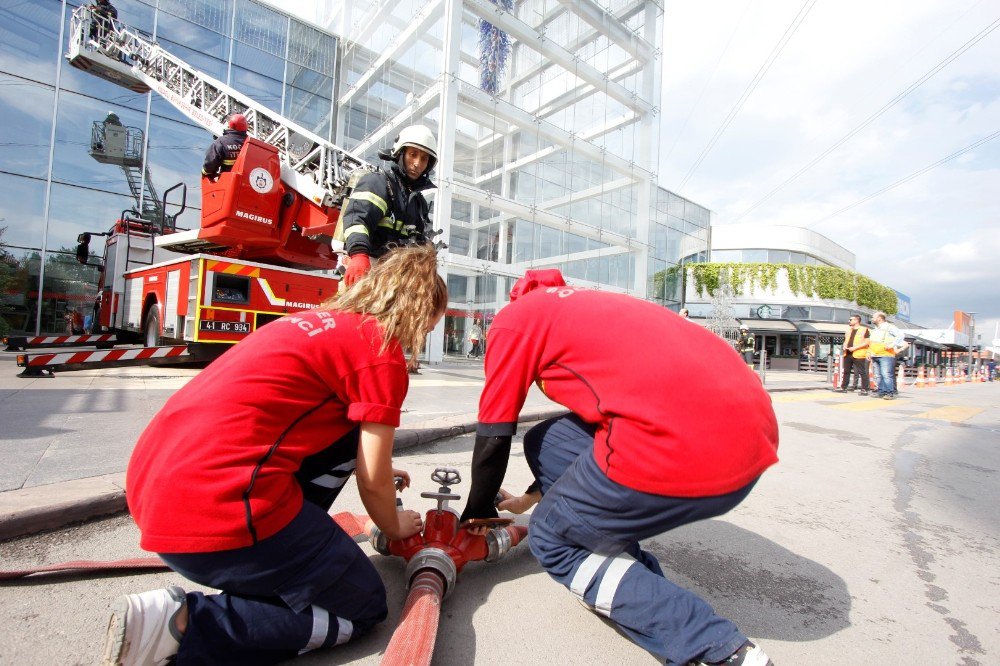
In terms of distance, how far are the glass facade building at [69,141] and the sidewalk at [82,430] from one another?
8.23 meters

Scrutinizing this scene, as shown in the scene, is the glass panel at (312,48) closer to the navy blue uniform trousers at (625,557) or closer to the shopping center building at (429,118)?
the shopping center building at (429,118)

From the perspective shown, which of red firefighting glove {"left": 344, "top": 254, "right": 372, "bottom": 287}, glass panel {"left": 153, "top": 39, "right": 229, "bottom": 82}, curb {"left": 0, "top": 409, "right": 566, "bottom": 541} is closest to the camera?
curb {"left": 0, "top": 409, "right": 566, "bottom": 541}

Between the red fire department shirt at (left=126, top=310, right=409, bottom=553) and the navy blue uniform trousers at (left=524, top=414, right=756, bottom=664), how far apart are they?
1.83 ft

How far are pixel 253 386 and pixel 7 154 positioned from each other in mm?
16364

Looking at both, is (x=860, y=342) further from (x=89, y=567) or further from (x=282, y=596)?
(x=89, y=567)

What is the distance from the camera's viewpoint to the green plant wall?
32625 mm

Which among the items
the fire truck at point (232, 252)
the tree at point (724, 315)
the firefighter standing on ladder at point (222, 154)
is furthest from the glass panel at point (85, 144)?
the tree at point (724, 315)

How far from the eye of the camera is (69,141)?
1271 centimetres

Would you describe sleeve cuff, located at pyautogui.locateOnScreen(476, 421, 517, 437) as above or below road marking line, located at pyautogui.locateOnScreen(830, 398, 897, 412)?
above

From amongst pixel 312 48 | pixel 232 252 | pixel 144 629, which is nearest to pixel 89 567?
pixel 144 629

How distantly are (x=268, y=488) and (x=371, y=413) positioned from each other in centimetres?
30

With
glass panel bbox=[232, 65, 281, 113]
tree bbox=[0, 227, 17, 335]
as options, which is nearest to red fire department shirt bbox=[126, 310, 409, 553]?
tree bbox=[0, 227, 17, 335]

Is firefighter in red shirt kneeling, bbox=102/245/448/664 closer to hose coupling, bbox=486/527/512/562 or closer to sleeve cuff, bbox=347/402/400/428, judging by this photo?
sleeve cuff, bbox=347/402/400/428

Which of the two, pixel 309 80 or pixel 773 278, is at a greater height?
pixel 309 80
